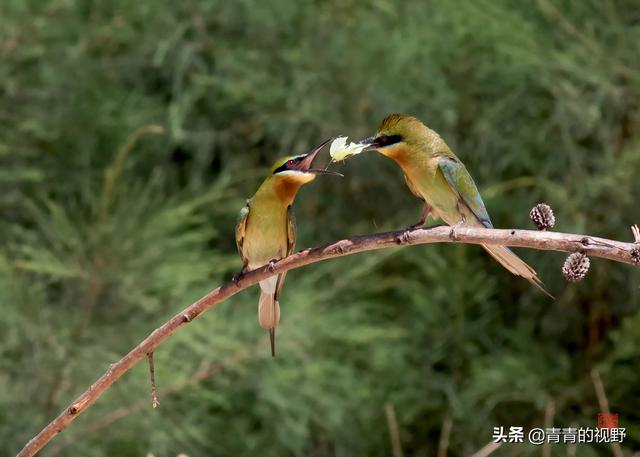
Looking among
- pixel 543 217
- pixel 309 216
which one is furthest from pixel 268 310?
pixel 309 216

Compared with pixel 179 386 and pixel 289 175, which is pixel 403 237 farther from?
pixel 179 386

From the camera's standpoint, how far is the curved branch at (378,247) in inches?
33.7

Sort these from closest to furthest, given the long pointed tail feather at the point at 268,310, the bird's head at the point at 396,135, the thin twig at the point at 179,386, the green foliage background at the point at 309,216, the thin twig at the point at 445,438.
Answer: the bird's head at the point at 396,135 < the long pointed tail feather at the point at 268,310 < the thin twig at the point at 445,438 < the thin twig at the point at 179,386 < the green foliage background at the point at 309,216

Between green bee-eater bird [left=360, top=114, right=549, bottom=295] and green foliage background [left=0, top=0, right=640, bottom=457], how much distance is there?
1.36 meters

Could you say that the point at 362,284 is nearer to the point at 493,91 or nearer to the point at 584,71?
the point at 493,91

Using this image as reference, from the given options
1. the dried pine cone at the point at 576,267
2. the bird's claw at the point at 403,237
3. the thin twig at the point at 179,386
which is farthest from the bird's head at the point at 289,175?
the thin twig at the point at 179,386

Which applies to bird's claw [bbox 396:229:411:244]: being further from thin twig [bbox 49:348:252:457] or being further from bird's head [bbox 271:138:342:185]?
thin twig [bbox 49:348:252:457]

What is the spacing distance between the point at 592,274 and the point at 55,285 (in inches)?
58.4

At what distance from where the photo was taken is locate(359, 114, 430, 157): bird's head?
123 cm

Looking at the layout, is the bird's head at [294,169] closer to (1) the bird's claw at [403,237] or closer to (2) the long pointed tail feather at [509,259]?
(2) the long pointed tail feather at [509,259]

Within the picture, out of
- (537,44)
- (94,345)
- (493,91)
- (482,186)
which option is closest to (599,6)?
(537,44)

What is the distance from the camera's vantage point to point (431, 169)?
1304 mm

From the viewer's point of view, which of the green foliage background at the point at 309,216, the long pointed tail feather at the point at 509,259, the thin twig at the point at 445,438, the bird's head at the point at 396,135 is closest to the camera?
the long pointed tail feather at the point at 509,259

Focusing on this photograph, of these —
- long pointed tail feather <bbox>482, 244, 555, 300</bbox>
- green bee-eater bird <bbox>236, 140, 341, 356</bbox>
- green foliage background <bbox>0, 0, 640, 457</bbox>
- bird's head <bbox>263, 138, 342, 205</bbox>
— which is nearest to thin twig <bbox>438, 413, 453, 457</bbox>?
green foliage background <bbox>0, 0, 640, 457</bbox>
